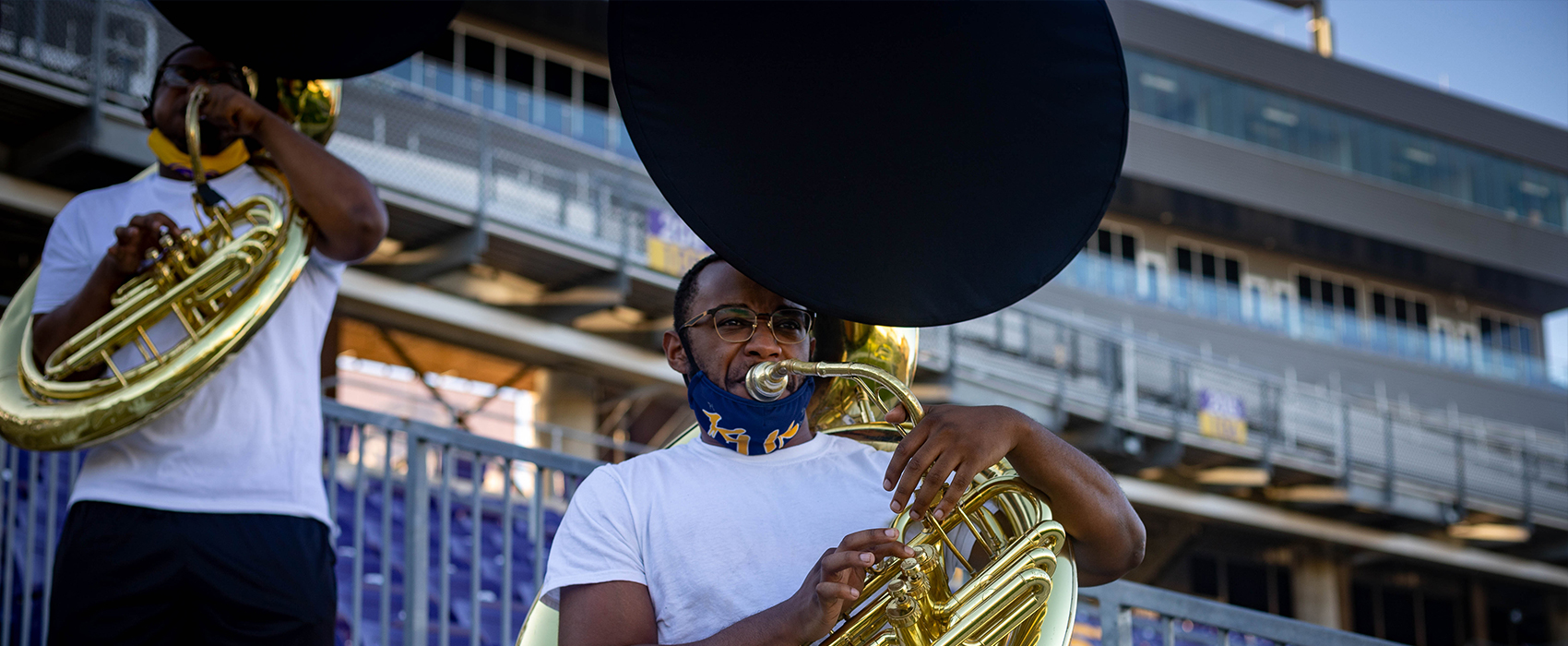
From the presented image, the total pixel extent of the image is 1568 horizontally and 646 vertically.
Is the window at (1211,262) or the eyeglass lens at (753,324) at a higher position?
the window at (1211,262)

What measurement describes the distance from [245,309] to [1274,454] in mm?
17732

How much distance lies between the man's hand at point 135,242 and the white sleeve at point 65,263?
0.17m

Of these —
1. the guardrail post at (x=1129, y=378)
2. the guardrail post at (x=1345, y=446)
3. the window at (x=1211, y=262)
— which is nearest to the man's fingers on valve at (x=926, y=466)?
the guardrail post at (x=1129, y=378)

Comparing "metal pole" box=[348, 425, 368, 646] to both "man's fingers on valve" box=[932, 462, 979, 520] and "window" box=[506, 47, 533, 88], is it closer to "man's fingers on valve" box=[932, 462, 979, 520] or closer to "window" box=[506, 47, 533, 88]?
Answer: "man's fingers on valve" box=[932, 462, 979, 520]

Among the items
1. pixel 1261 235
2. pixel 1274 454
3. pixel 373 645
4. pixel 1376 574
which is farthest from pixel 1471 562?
pixel 373 645

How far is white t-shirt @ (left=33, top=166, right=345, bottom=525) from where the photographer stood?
98.2 inches

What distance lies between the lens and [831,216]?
1862 mm

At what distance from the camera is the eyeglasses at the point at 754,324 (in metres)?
2.04

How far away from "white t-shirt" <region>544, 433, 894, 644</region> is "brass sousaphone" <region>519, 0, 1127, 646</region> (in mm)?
169

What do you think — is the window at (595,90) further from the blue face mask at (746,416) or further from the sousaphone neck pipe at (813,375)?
the sousaphone neck pipe at (813,375)

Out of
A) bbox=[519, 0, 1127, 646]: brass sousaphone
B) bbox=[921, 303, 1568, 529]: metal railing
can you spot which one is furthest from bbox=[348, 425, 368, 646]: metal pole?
bbox=[921, 303, 1568, 529]: metal railing

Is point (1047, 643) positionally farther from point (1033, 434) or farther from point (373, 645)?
point (373, 645)

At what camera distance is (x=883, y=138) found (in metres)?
1.85

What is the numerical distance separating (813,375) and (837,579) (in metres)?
0.32
